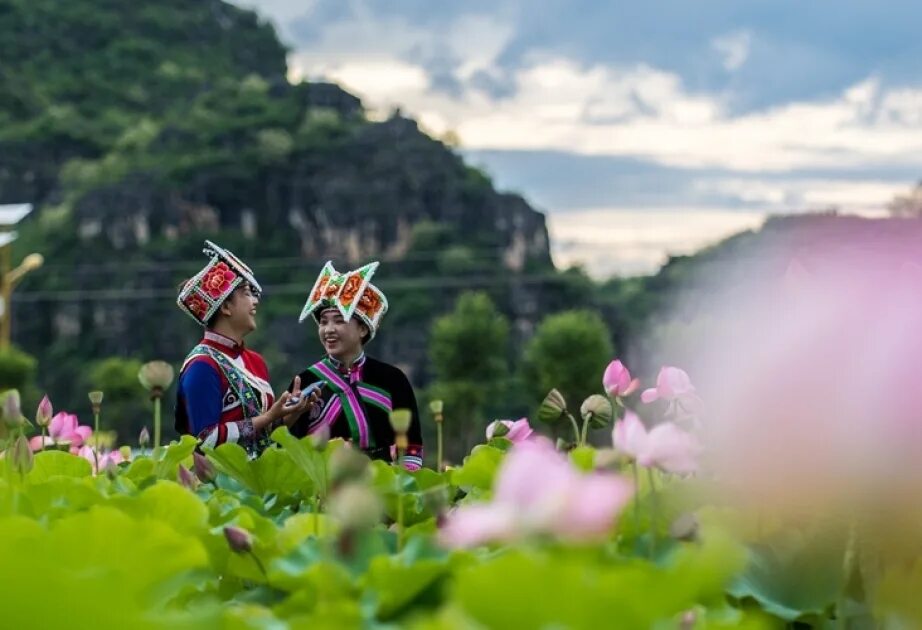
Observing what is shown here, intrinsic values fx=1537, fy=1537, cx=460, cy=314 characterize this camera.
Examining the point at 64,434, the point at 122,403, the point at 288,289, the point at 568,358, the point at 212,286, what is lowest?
the point at 122,403

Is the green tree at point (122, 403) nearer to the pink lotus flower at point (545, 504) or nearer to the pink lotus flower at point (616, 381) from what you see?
the pink lotus flower at point (616, 381)

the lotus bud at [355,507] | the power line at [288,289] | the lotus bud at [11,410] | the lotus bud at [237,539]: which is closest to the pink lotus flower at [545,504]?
the lotus bud at [355,507]

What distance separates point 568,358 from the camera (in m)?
33.9

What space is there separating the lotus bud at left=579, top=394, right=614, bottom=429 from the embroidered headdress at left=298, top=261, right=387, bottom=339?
141 centimetres

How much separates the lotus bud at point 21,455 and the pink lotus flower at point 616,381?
0.73 m

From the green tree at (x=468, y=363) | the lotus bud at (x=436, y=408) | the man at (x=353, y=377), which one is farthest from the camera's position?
the green tree at (x=468, y=363)

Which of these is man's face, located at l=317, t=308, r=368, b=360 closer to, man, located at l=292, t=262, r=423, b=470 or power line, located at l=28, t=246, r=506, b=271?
man, located at l=292, t=262, r=423, b=470

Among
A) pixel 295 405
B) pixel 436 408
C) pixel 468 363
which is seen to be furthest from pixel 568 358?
pixel 436 408

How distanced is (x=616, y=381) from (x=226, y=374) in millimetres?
1351

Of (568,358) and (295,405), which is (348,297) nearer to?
(295,405)

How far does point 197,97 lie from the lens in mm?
61406

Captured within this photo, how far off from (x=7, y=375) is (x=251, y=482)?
31.3 m

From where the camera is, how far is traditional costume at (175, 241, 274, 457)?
2.93m

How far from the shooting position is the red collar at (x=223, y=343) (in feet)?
10.3
